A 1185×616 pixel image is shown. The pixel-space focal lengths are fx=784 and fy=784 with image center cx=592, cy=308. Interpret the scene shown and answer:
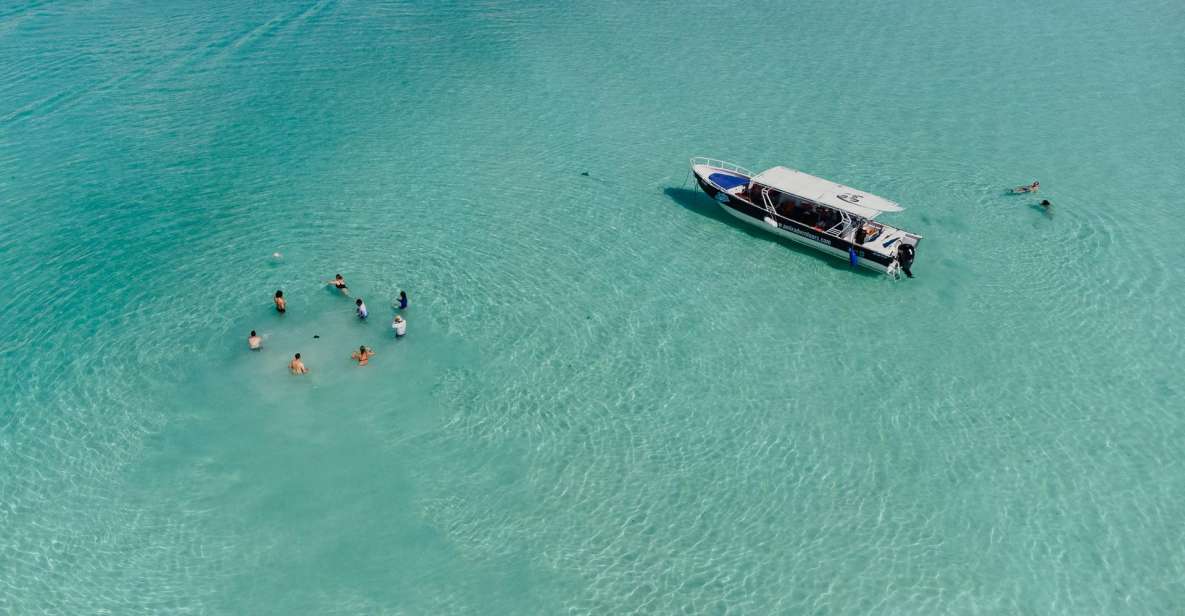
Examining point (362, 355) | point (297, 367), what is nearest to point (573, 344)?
point (362, 355)

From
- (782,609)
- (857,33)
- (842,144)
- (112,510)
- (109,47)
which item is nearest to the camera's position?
(782,609)

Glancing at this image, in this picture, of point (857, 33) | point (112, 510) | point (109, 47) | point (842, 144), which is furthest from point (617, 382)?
point (109, 47)

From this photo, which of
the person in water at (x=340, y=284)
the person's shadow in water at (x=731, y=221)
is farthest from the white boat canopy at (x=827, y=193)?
the person in water at (x=340, y=284)

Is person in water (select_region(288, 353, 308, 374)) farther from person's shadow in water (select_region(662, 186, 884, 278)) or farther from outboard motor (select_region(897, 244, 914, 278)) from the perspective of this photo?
outboard motor (select_region(897, 244, 914, 278))

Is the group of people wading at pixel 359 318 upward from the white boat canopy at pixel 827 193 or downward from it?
downward

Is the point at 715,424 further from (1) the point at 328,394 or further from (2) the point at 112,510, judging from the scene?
(2) the point at 112,510

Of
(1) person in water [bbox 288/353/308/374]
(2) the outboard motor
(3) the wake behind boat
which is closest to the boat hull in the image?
(3) the wake behind boat

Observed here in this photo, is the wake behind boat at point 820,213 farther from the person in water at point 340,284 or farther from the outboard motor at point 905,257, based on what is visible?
the person in water at point 340,284

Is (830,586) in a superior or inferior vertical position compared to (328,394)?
inferior
